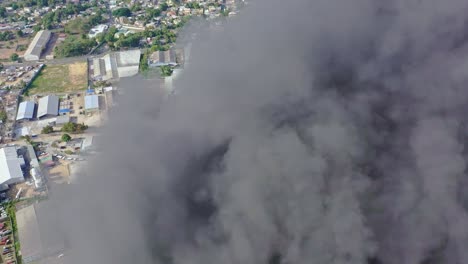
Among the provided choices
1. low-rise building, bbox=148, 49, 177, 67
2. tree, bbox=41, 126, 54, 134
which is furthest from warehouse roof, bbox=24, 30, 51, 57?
tree, bbox=41, 126, 54, 134

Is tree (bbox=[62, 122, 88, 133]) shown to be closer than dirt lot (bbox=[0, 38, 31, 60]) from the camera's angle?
Yes

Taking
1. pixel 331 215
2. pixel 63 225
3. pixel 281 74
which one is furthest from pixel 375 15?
pixel 63 225

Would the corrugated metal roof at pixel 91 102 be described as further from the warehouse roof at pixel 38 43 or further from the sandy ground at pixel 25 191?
the warehouse roof at pixel 38 43

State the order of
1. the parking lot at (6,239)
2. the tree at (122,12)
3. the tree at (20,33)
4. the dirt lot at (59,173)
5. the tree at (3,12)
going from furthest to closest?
1. the tree at (3,12)
2. the tree at (122,12)
3. the tree at (20,33)
4. the dirt lot at (59,173)
5. the parking lot at (6,239)

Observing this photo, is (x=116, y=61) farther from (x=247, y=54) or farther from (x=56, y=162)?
(x=247, y=54)

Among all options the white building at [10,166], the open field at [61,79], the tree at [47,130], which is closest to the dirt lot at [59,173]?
the white building at [10,166]

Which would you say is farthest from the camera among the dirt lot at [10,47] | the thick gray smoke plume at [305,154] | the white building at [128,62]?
the dirt lot at [10,47]

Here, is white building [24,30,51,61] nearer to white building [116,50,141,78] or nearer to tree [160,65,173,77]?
white building [116,50,141,78]

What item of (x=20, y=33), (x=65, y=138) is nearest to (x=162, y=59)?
(x=65, y=138)
